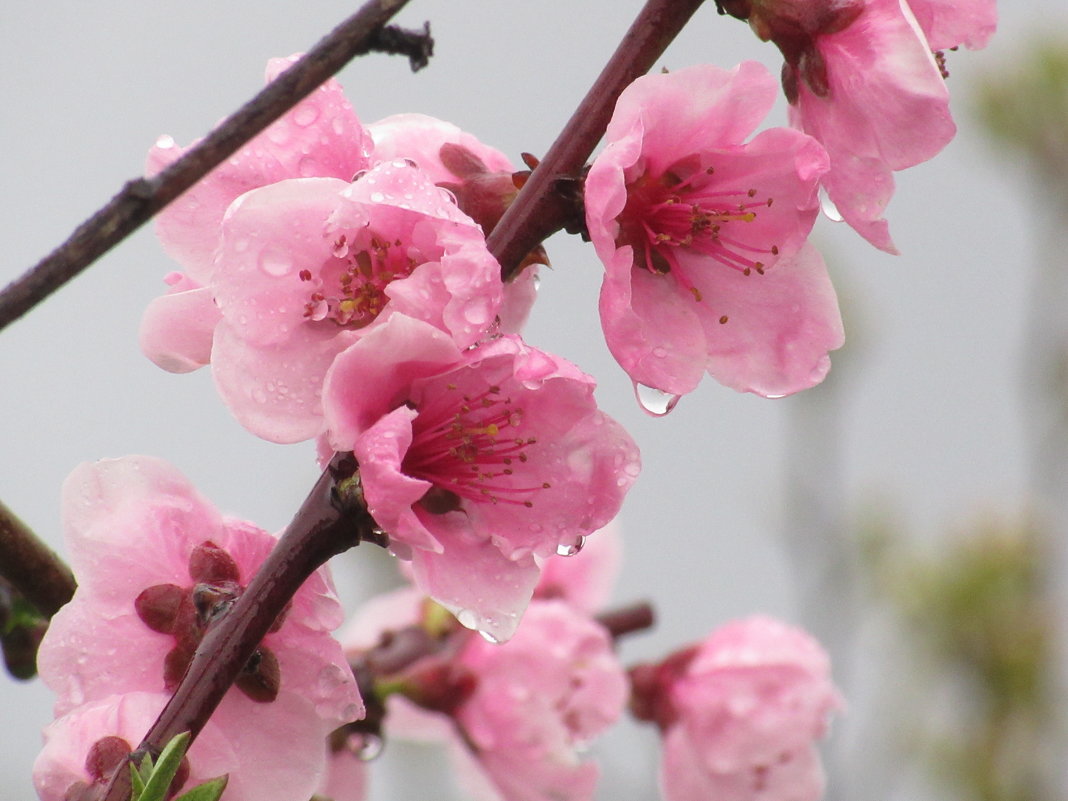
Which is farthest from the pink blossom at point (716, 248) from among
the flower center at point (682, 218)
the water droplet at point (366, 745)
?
the water droplet at point (366, 745)

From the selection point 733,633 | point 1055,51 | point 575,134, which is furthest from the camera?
point 1055,51

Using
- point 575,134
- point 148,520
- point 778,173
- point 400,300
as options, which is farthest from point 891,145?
point 148,520

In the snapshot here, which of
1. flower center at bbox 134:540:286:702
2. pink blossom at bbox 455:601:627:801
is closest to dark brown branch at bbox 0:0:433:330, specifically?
flower center at bbox 134:540:286:702

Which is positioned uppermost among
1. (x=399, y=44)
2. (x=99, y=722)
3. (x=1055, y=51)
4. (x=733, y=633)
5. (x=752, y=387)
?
(x=399, y=44)

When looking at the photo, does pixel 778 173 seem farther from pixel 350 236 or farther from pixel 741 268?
pixel 350 236

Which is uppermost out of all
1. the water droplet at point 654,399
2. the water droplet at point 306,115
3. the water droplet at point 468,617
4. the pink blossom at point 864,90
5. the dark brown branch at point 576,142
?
the water droplet at point 306,115

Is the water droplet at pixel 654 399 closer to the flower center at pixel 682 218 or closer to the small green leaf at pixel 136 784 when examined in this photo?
the flower center at pixel 682 218

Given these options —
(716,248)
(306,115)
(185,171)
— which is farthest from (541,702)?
(185,171)
